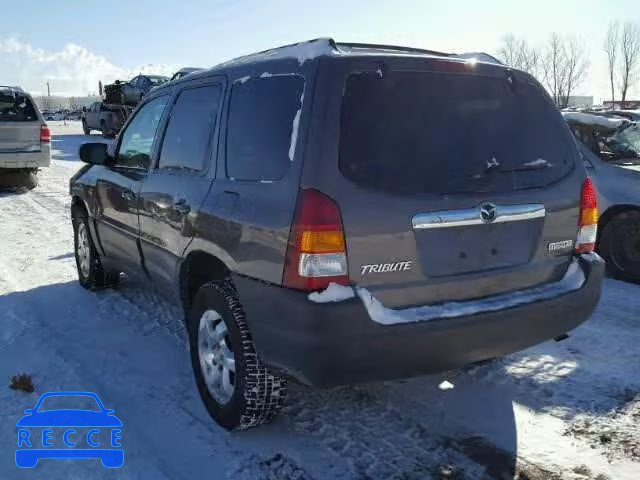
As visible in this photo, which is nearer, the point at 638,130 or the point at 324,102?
the point at 324,102

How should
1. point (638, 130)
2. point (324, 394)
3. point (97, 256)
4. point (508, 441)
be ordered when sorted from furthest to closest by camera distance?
point (638, 130) → point (97, 256) → point (324, 394) → point (508, 441)

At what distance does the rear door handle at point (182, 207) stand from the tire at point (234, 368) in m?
0.49

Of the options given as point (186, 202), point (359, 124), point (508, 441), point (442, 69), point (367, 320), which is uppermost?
point (442, 69)

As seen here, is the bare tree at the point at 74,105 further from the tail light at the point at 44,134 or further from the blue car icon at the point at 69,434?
the blue car icon at the point at 69,434

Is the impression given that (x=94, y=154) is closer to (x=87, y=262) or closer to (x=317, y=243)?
(x=87, y=262)

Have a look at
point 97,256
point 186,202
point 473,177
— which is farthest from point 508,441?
point 97,256

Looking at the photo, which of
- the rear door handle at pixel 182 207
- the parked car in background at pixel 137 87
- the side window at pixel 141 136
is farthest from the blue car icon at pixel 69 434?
the parked car in background at pixel 137 87

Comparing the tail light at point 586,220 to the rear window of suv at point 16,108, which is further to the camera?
the rear window of suv at point 16,108

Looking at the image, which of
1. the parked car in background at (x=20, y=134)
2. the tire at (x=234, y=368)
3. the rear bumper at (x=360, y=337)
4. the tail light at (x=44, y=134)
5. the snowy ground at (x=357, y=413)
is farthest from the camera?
the tail light at (x=44, y=134)

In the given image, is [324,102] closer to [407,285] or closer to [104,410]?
[407,285]

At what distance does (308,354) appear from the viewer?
2.49m

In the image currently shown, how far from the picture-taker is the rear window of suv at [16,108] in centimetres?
1114

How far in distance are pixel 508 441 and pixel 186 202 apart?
215 centimetres

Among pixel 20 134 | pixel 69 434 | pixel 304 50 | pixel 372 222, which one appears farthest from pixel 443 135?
pixel 20 134
